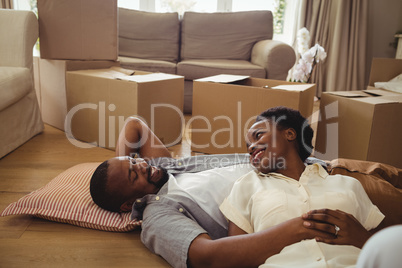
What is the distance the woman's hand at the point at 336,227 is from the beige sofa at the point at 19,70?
1.64 m

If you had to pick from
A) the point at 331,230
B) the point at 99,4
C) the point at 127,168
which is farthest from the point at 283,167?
the point at 99,4

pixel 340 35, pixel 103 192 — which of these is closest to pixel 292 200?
pixel 103 192

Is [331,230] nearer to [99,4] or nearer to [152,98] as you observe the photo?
[152,98]

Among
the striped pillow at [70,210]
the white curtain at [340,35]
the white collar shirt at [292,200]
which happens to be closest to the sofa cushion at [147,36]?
the white curtain at [340,35]

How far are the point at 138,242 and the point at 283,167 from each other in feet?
1.67

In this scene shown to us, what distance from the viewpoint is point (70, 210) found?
1.16 metres

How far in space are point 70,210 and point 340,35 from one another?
350 centimetres

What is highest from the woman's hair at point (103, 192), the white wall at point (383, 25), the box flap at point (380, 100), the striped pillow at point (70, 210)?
the white wall at point (383, 25)

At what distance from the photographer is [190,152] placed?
2.01 metres

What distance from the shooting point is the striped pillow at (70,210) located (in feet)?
3.70

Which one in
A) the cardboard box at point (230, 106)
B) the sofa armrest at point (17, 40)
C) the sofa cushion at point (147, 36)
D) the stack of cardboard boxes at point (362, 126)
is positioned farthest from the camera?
the sofa cushion at point (147, 36)

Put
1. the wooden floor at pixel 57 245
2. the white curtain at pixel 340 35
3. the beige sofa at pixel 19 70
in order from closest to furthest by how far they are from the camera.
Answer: the wooden floor at pixel 57 245 < the beige sofa at pixel 19 70 < the white curtain at pixel 340 35

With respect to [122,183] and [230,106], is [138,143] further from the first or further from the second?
[230,106]

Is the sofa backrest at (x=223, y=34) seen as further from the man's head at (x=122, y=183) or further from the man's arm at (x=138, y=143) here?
the man's head at (x=122, y=183)
